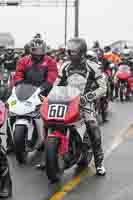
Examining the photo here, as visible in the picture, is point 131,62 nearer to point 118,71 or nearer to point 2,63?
point 118,71

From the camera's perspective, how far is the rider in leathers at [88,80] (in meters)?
7.97

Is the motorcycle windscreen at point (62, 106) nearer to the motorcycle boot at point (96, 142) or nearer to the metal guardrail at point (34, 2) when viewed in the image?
the motorcycle boot at point (96, 142)

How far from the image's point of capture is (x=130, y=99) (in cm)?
1981

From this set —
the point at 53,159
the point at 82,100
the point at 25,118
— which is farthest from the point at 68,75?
the point at 53,159

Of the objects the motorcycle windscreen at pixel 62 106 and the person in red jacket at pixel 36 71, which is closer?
the motorcycle windscreen at pixel 62 106

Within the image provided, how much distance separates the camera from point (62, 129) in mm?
7480

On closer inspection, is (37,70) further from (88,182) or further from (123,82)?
(123,82)

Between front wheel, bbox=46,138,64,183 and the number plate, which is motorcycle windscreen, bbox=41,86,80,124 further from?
front wheel, bbox=46,138,64,183

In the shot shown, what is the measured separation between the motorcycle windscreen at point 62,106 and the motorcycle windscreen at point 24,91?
1122 mm

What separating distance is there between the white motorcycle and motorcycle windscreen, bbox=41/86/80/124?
3.46 feet

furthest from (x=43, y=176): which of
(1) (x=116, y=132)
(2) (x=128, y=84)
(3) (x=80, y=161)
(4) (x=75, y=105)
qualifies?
(2) (x=128, y=84)

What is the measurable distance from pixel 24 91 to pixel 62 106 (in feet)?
4.90

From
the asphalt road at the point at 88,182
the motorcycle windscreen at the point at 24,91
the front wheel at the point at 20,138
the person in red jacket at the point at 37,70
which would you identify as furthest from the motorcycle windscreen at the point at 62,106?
the person in red jacket at the point at 37,70

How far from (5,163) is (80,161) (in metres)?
1.81
